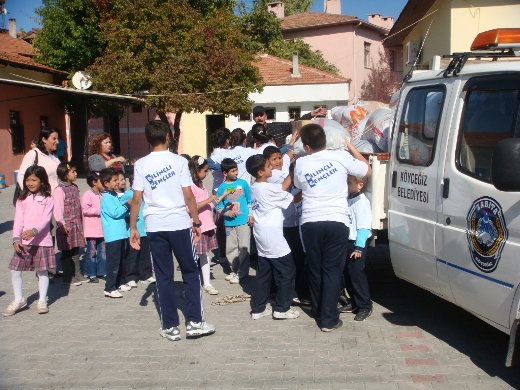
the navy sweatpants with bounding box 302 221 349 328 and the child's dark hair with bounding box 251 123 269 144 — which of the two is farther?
the child's dark hair with bounding box 251 123 269 144

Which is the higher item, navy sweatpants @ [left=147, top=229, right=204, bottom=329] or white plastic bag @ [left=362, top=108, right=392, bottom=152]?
white plastic bag @ [left=362, top=108, right=392, bottom=152]

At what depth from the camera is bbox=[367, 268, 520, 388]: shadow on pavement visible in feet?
15.4

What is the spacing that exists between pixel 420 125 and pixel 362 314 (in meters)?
1.91

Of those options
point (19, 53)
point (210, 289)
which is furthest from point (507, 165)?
point (19, 53)

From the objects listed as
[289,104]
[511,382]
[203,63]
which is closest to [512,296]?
[511,382]

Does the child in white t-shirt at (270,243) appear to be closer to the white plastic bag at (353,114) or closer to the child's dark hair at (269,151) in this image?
the child's dark hair at (269,151)

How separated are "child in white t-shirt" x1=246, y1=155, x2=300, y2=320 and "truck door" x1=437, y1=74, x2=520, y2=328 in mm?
1650

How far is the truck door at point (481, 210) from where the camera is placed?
4.08 m

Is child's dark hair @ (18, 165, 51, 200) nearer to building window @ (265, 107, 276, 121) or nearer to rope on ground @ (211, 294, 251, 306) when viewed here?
rope on ground @ (211, 294, 251, 306)

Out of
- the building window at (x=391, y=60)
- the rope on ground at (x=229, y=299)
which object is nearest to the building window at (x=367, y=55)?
the building window at (x=391, y=60)

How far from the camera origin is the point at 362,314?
5844mm

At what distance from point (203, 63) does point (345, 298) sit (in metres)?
17.2

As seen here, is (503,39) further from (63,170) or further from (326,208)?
(63,170)

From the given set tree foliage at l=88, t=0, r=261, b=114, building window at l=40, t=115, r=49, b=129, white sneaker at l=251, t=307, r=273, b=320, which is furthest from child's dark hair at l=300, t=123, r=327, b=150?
building window at l=40, t=115, r=49, b=129
